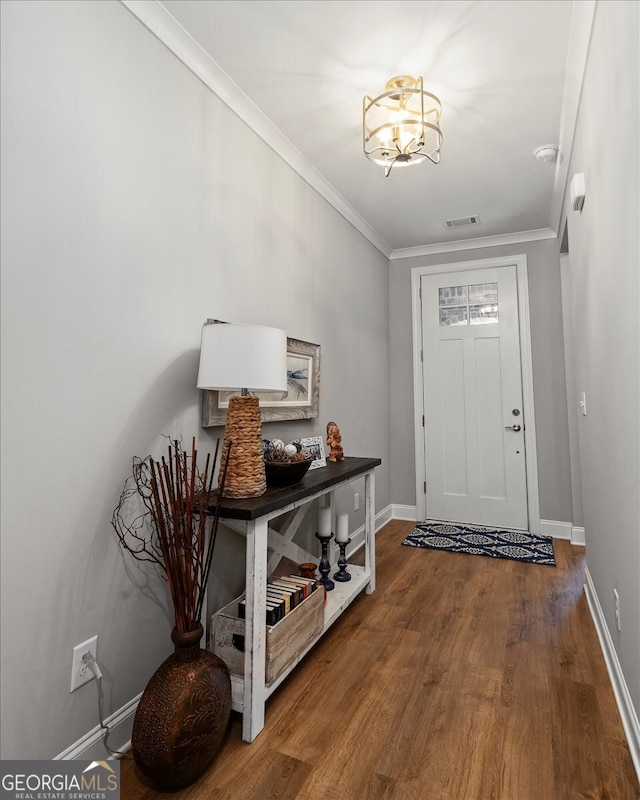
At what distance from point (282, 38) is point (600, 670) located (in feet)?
Result: 9.72

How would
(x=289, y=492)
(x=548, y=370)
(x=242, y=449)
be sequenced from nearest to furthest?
(x=242, y=449) → (x=289, y=492) → (x=548, y=370)

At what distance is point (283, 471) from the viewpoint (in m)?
1.86

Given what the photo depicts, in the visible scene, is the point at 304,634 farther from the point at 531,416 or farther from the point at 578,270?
the point at 531,416

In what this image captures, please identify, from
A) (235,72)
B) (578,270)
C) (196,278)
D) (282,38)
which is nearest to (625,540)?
(578,270)

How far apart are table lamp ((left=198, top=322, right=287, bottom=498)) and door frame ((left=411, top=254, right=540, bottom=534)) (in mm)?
2716

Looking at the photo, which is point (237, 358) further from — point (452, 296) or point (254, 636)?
point (452, 296)

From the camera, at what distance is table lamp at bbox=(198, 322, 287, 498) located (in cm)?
155

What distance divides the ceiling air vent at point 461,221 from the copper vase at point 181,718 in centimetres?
349

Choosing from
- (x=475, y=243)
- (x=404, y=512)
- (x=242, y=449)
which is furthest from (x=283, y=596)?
(x=475, y=243)

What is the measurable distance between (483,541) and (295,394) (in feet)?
6.96

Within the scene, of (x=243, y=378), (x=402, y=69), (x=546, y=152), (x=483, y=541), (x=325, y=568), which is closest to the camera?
(x=243, y=378)

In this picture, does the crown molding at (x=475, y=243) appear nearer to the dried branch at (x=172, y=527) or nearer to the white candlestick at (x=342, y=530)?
the white candlestick at (x=342, y=530)

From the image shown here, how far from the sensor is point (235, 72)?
6.43 ft

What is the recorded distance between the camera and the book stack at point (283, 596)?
164 cm
